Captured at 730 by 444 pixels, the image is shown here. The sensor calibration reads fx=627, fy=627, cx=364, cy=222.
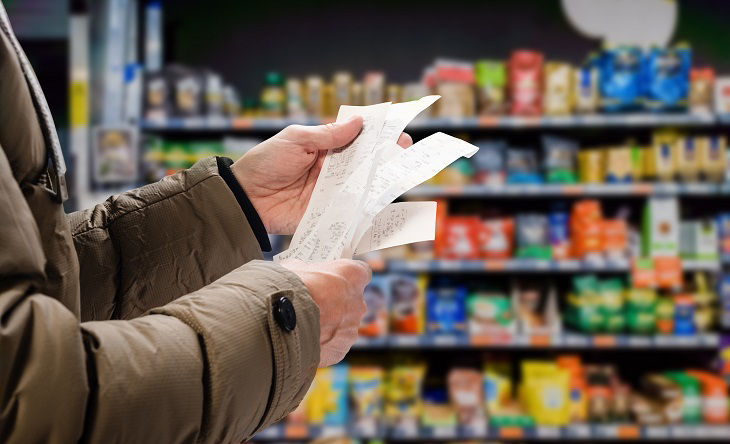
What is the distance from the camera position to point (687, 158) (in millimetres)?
2854

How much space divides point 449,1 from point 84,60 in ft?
6.18

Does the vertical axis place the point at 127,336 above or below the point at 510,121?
below

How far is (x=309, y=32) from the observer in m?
3.45

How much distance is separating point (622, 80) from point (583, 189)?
1.73 feet

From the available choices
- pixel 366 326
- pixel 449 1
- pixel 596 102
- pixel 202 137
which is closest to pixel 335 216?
pixel 366 326

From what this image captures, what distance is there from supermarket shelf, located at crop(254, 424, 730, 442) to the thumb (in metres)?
1.99

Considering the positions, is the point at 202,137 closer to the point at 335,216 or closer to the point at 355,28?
the point at 355,28

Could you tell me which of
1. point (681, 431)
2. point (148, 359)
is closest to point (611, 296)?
point (681, 431)

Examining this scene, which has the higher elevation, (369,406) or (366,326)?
(366,326)

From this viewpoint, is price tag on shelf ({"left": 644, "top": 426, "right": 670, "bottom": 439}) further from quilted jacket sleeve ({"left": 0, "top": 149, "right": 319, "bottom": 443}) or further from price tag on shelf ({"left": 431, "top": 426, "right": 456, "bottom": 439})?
quilted jacket sleeve ({"left": 0, "top": 149, "right": 319, "bottom": 443})

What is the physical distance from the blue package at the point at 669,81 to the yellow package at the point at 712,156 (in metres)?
0.19

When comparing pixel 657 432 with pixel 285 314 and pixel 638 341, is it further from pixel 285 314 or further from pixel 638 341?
pixel 285 314

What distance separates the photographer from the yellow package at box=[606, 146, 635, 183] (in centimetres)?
284

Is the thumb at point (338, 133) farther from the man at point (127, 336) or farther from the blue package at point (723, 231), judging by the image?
the blue package at point (723, 231)
